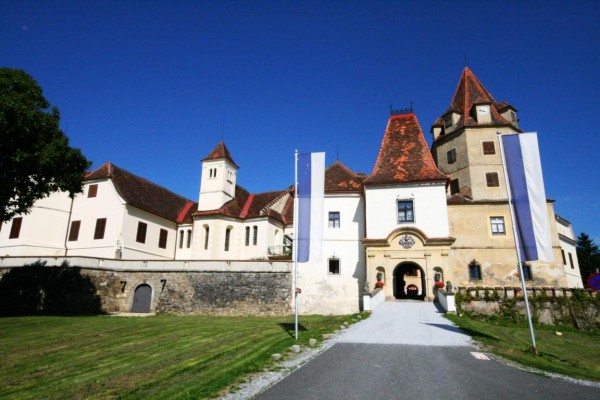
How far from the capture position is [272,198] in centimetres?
4309

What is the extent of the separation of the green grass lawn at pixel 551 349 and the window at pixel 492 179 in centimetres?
1610

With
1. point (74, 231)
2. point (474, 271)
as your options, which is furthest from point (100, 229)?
point (474, 271)

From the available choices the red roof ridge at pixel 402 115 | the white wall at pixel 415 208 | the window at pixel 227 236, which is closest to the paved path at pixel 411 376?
the white wall at pixel 415 208

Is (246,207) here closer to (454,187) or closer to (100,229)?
(100,229)

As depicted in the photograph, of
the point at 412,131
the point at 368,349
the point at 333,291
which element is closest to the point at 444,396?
the point at 368,349

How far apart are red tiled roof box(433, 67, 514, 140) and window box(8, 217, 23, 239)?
139 ft

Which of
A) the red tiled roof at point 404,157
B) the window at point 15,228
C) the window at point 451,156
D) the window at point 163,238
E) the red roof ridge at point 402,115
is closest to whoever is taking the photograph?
the red tiled roof at point 404,157

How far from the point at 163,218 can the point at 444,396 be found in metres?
37.9

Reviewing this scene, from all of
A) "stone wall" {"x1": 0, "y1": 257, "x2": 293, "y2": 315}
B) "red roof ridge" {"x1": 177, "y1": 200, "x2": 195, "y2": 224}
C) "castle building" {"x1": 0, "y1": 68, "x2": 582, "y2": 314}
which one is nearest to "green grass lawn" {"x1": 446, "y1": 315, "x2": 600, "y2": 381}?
"castle building" {"x1": 0, "y1": 68, "x2": 582, "y2": 314}

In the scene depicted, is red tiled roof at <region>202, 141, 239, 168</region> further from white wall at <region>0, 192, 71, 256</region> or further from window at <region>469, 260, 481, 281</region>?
window at <region>469, 260, 481, 281</region>

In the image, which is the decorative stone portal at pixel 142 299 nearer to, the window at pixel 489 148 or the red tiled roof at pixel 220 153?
the red tiled roof at pixel 220 153

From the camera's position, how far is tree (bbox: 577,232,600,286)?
56000mm

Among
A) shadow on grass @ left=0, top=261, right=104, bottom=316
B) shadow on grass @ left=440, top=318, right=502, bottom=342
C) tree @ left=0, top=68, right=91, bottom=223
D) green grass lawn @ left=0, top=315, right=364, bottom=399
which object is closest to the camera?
green grass lawn @ left=0, top=315, right=364, bottom=399

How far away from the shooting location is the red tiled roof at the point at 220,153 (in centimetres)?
4291
